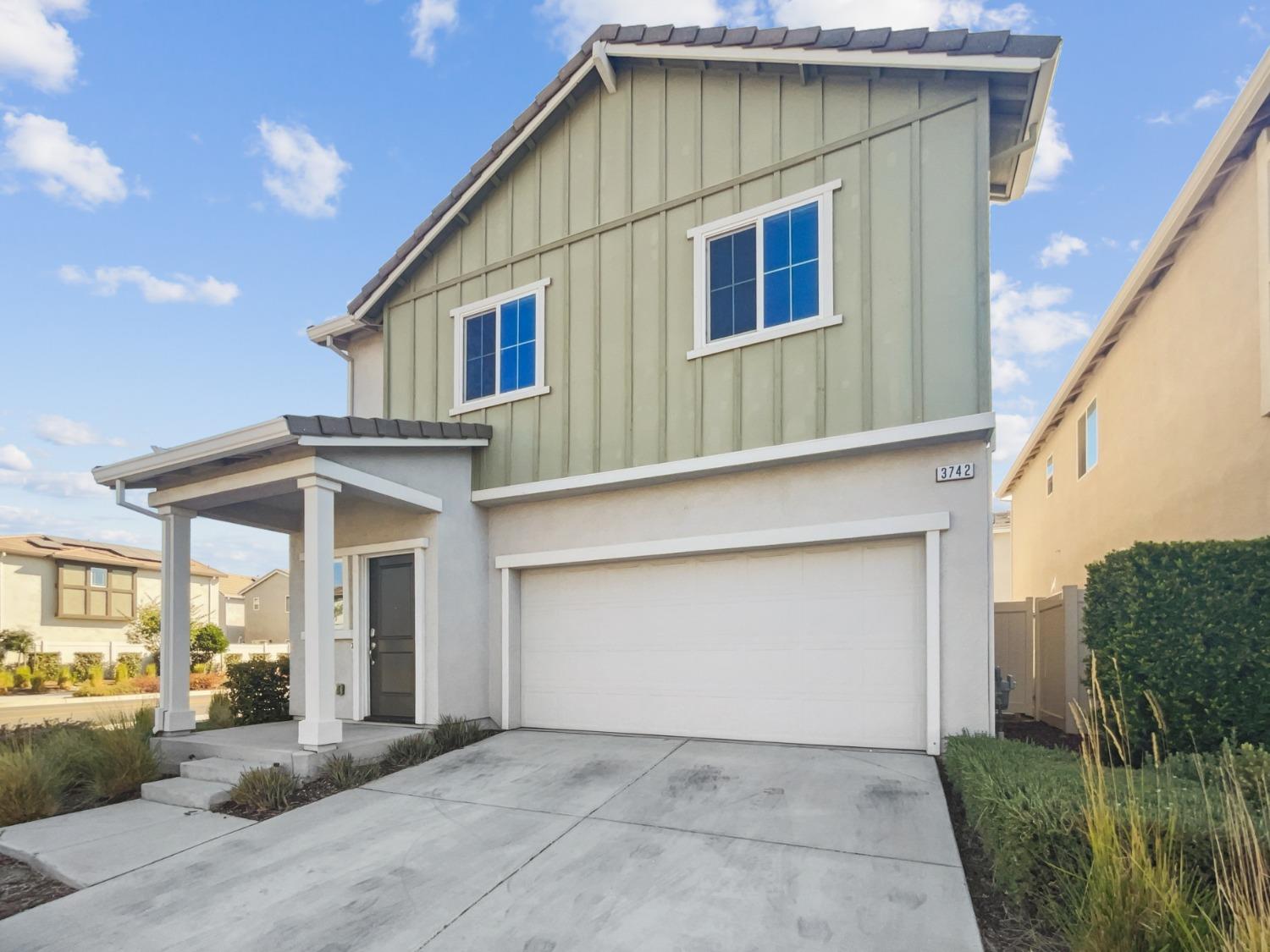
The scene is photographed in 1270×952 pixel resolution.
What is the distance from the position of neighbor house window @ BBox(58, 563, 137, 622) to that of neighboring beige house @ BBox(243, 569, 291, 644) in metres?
8.10

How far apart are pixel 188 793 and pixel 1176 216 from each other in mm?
12270

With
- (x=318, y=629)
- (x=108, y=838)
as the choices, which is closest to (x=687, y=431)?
(x=318, y=629)

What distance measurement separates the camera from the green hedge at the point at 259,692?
10133mm

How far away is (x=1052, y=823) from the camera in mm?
3520

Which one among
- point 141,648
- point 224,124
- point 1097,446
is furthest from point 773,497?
point 141,648

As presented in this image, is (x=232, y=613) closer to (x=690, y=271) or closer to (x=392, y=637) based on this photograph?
(x=392, y=637)

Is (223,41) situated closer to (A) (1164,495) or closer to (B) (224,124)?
(B) (224,124)

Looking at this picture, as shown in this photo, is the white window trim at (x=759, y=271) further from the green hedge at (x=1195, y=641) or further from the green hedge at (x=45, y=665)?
the green hedge at (x=45, y=665)

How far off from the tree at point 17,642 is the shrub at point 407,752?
21.1 metres

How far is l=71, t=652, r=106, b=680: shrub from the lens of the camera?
22266 mm

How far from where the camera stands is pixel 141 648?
2547 centimetres

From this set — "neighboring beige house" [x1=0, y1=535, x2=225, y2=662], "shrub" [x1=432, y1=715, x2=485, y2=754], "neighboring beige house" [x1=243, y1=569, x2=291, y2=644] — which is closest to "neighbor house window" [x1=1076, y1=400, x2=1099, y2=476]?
"shrub" [x1=432, y1=715, x2=485, y2=754]

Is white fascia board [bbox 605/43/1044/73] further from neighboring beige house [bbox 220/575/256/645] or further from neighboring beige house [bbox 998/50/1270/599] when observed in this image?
neighboring beige house [bbox 220/575/256/645]

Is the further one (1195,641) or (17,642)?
(17,642)
